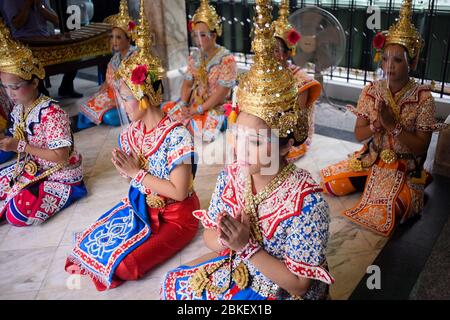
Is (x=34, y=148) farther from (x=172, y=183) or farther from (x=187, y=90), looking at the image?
(x=187, y=90)

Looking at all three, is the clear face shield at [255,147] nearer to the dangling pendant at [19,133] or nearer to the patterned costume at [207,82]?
the dangling pendant at [19,133]

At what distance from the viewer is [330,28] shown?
4512mm

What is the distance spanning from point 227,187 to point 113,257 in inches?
37.4

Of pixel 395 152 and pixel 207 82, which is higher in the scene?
pixel 207 82

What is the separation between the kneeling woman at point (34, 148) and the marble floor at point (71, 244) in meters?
0.16

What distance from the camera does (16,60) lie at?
2.93 metres

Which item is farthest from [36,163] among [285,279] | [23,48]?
[285,279]

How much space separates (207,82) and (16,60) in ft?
6.76

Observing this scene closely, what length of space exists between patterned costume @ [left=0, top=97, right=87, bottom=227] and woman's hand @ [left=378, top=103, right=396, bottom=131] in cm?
215

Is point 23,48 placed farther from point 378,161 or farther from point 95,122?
point 378,161

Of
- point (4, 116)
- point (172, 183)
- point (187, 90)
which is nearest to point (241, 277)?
point (172, 183)

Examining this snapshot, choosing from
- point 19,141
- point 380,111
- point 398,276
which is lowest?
point 398,276

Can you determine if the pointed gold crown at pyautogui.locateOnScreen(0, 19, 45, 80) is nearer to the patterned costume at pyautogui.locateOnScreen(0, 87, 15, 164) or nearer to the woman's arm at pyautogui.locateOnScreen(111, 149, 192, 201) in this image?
the woman's arm at pyautogui.locateOnScreen(111, 149, 192, 201)

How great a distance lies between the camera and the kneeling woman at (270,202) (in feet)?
5.42
